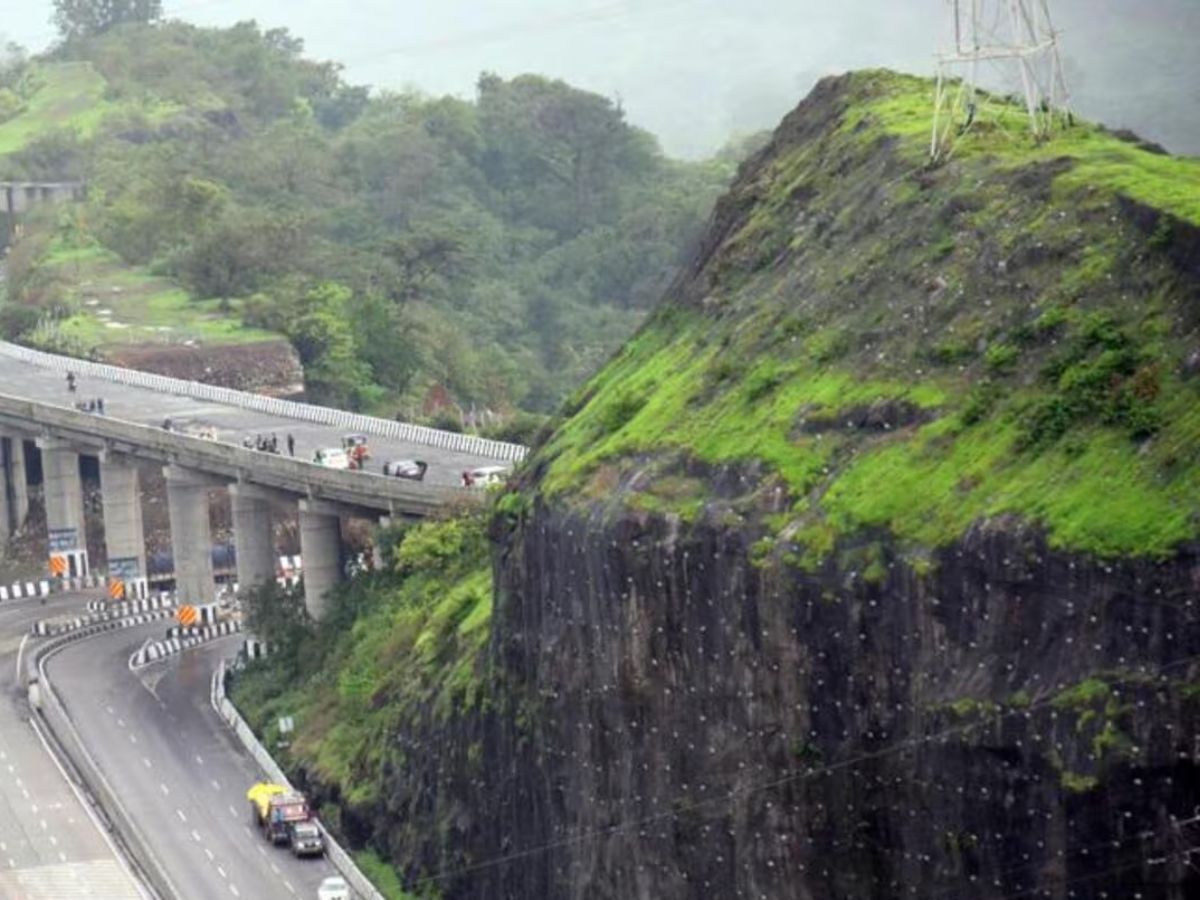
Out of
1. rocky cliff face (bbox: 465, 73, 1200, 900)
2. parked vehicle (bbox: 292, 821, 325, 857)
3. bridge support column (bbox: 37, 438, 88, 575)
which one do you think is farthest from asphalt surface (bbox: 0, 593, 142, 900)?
bridge support column (bbox: 37, 438, 88, 575)

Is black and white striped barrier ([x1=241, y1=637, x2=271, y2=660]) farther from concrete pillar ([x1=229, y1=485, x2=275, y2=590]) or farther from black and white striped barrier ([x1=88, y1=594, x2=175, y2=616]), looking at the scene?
black and white striped barrier ([x1=88, y1=594, x2=175, y2=616])

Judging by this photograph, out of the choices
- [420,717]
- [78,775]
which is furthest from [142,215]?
[420,717]

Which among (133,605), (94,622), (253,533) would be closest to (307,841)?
(253,533)

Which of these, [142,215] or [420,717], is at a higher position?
[142,215]

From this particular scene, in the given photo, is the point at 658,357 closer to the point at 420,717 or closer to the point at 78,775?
the point at 420,717

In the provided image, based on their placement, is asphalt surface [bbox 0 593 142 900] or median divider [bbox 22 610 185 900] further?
median divider [bbox 22 610 185 900]

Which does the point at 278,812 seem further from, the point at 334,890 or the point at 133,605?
the point at 133,605
